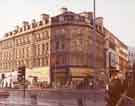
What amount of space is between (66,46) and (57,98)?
1.43 feet

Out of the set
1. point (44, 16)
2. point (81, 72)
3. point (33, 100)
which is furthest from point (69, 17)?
point (33, 100)

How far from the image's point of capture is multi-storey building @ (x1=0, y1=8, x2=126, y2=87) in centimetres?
247

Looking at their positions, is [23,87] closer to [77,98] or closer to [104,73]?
[77,98]

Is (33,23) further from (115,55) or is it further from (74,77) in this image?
(115,55)

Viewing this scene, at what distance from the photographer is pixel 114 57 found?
2.47 m

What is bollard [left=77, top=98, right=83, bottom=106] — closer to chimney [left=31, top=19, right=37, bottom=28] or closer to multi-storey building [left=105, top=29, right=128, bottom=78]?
multi-storey building [left=105, top=29, right=128, bottom=78]

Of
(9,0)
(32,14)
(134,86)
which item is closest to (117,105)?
(134,86)

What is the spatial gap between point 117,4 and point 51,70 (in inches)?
29.2

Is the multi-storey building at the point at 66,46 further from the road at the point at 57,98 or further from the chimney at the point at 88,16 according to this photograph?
the road at the point at 57,98

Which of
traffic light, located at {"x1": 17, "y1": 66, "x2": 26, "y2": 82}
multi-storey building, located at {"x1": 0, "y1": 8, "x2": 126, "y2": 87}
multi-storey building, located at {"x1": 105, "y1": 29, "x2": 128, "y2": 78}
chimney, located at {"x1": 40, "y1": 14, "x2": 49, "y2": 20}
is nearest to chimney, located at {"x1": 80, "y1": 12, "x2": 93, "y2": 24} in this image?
multi-storey building, located at {"x1": 0, "y1": 8, "x2": 126, "y2": 87}

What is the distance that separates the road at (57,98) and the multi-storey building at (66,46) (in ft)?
0.36

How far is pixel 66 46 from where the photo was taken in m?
2.54

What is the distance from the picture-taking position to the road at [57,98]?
2434 millimetres

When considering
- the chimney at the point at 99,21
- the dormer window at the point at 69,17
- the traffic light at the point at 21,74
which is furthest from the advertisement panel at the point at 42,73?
the chimney at the point at 99,21
